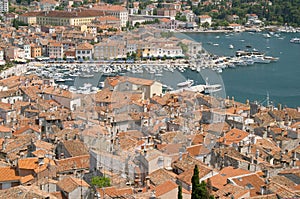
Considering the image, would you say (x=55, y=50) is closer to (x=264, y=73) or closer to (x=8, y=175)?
(x=264, y=73)

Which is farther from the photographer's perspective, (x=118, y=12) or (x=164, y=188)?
(x=118, y=12)

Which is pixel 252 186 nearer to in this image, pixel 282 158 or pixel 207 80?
pixel 282 158

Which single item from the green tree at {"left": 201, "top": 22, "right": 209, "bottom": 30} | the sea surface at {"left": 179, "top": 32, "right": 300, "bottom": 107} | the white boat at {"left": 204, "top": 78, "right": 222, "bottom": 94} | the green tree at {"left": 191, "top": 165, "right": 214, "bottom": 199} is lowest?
the sea surface at {"left": 179, "top": 32, "right": 300, "bottom": 107}

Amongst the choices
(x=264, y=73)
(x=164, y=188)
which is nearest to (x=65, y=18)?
(x=264, y=73)

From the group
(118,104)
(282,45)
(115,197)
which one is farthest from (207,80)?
(282,45)

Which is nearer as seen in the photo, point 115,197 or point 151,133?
point 115,197

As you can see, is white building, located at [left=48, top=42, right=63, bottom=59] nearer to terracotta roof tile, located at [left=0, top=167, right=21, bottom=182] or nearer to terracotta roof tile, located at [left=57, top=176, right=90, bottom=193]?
terracotta roof tile, located at [left=0, top=167, right=21, bottom=182]

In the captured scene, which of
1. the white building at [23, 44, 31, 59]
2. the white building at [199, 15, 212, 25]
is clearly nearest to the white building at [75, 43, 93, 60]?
the white building at [23, 44, 31, 59]
